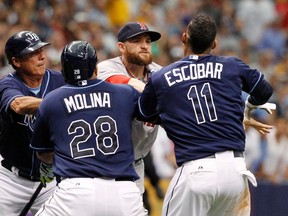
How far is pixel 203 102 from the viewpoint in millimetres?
7324

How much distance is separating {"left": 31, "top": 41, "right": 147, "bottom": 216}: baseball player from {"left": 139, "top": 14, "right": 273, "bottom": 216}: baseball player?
34cm

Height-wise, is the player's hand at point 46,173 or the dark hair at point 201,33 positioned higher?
the dark hair at point 201,33

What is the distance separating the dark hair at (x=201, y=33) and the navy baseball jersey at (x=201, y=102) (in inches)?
3.8

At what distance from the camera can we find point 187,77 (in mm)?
7371

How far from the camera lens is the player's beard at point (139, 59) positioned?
28.2 feet

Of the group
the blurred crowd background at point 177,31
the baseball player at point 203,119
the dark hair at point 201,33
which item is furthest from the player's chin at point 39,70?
the blurred crowd background at point 177,31

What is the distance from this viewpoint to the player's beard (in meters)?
8.59

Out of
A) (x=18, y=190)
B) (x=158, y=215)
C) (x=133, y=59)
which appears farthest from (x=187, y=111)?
(x=158, y=215)

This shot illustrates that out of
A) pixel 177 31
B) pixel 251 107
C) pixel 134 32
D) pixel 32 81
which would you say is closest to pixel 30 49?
pixel 32 81

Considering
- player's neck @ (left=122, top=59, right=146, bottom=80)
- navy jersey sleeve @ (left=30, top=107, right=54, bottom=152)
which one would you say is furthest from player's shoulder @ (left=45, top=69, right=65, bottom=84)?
navy jersey sleeve @ (left=30, top=107, right=54, bottom=152)

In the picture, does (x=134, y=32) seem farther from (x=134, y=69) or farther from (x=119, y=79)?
(x=119, y=79)

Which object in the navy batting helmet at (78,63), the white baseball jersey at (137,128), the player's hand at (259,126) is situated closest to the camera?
the navy batting helmet at (78,63)

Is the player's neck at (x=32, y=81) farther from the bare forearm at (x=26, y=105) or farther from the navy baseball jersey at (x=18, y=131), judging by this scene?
the bare forearm at (x=26, y=105)

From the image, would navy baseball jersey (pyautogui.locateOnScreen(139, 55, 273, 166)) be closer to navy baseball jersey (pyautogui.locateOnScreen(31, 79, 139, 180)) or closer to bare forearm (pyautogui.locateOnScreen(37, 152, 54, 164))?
navy baseball jersey (pyautogui.locateOnScreen(31, 79, 139, 180))
